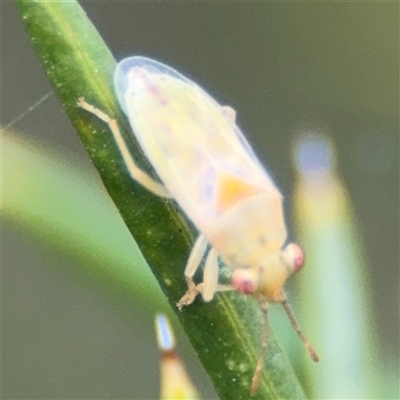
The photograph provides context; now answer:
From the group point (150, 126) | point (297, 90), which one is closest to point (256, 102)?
point (297, 90)

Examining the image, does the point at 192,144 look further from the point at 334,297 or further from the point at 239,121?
the point at 239,121

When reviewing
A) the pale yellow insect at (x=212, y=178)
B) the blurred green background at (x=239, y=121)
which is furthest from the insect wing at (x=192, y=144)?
the blurred green background at (x=239, y=121)

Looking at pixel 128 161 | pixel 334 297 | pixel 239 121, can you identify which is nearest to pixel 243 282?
pixel 128 161

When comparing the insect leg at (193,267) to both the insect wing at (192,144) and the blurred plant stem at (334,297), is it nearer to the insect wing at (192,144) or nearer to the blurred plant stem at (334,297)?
the insect wing at (192,144)

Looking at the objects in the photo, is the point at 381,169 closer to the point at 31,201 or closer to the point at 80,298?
the point at 80,298

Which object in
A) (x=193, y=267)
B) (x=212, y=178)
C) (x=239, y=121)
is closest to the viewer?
(x=193, y=267)

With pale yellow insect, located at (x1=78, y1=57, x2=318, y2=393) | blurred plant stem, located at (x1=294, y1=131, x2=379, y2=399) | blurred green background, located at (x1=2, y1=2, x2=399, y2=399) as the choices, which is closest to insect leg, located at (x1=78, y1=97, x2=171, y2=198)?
pale yellow insect, located at (x1=78, y1=57, x2=318, y2=393)
